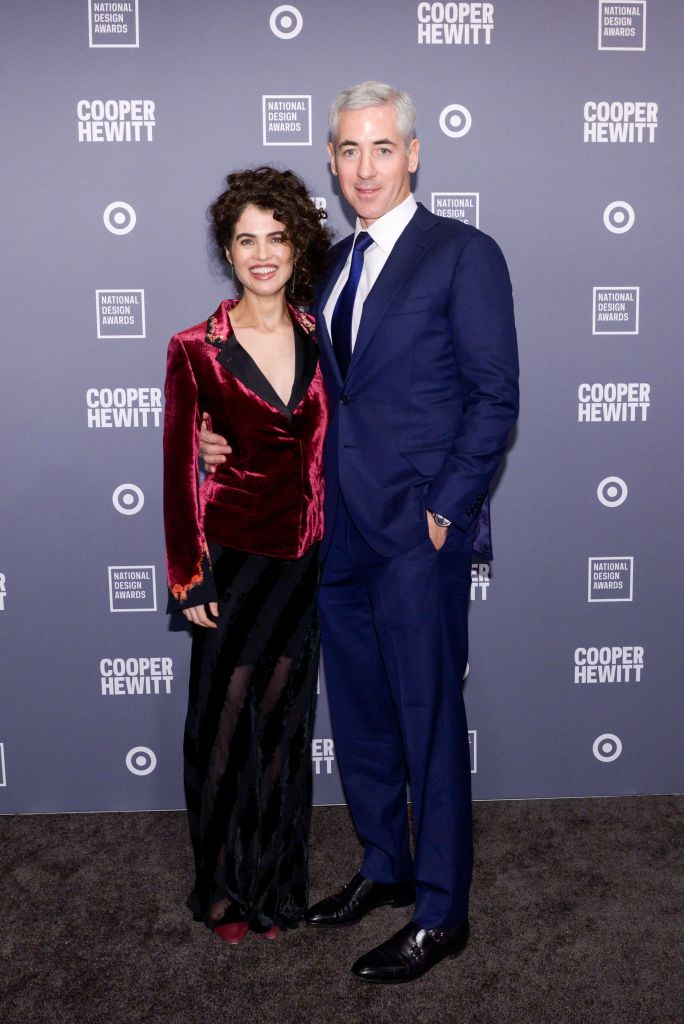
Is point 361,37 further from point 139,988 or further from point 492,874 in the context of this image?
point 139,988

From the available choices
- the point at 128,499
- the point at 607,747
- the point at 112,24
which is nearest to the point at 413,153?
the point at 112,24

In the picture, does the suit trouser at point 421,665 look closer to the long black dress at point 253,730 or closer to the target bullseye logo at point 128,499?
the long black dress at point 253,730

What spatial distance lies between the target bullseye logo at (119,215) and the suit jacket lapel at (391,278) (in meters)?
1.05

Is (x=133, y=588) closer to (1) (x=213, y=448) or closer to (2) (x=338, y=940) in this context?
(1) (x=213, y=448)

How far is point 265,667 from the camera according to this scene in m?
2.38

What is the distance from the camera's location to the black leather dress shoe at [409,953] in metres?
2.24

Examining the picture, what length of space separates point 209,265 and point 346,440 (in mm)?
1003

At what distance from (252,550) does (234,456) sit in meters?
0.23

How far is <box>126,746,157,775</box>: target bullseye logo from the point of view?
10.5ft

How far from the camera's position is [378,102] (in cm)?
223

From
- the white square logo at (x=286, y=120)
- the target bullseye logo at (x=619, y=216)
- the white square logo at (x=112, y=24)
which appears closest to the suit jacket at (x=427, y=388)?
the white square logo at (x=286, y=120)

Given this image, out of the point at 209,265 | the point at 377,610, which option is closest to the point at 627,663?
the point at 377,610

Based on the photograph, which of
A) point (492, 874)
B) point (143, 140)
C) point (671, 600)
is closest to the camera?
point (492, 874)

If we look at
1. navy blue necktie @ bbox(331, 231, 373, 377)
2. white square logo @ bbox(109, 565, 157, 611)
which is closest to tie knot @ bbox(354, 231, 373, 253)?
navy blue necktie @ bbox(331, 231, 373, 377)
